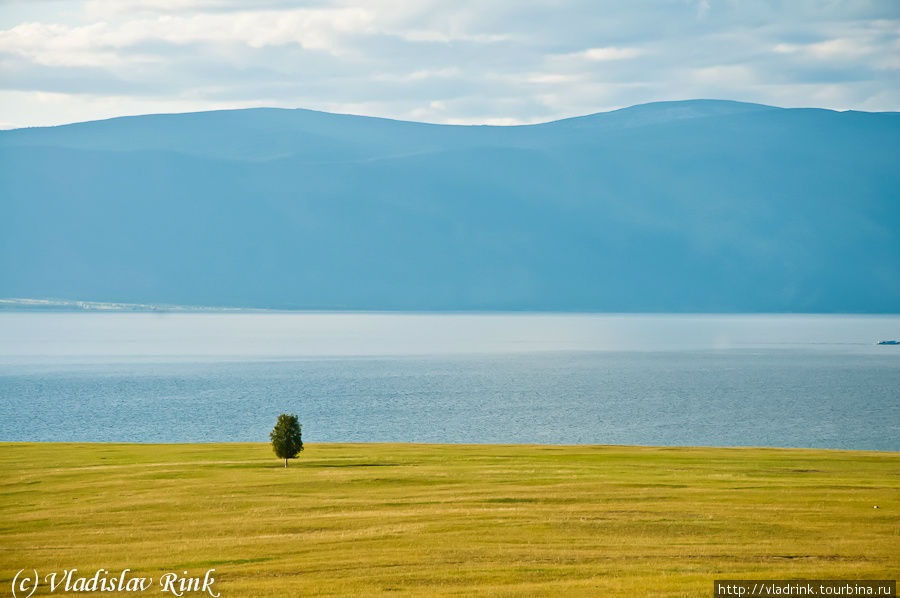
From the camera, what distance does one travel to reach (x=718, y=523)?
29031mm

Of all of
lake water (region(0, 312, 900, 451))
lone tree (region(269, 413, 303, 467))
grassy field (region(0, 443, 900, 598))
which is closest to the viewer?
grassy field (region(0, 443, 900, 598))

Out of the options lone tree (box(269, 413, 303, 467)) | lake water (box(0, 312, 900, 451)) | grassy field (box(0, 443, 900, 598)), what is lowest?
grassy field (box(0, 443, 900, 598))

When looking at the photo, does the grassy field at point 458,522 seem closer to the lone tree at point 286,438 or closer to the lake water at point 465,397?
the lone tree at point 286,438

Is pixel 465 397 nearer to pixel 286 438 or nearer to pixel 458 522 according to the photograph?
pixel 286 438

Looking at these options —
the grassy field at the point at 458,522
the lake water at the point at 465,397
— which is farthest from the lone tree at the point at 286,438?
the lake water at the point at 465,397

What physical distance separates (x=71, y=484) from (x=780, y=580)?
26.6m

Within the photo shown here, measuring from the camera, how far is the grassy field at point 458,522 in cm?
2359

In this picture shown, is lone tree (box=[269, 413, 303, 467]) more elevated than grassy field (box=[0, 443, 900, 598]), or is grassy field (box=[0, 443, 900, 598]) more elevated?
lone tree (box=[269, 413, 303, 467])

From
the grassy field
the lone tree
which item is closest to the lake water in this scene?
the lone tree

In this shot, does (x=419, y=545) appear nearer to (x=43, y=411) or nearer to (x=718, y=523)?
(x=718, y=523)

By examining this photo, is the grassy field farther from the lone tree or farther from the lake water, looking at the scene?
the lake water

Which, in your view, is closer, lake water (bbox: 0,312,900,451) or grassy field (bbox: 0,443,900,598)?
grassy field (bbox: 0,443,900,598)

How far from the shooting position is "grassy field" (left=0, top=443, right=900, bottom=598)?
23.6 meters

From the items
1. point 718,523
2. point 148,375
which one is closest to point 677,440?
point 718,523
